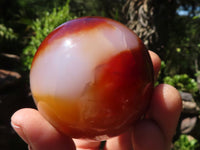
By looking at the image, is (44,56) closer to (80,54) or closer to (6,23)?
(80,54)

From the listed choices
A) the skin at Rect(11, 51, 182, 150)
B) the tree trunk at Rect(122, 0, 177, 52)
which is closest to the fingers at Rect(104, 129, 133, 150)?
the skin at Rect(11, 51, 182, 150)

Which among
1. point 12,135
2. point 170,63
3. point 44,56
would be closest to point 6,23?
point 12,135

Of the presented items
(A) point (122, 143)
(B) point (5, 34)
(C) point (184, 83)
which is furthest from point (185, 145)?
(B) point (5, 34)

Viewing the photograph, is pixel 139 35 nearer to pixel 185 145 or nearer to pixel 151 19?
pixel 151 19

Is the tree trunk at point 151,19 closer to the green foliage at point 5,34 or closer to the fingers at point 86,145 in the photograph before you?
the fingers at point 86,145

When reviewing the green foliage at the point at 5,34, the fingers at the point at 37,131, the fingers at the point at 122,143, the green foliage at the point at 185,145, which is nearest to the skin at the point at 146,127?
the fingers at the point at 37,131
